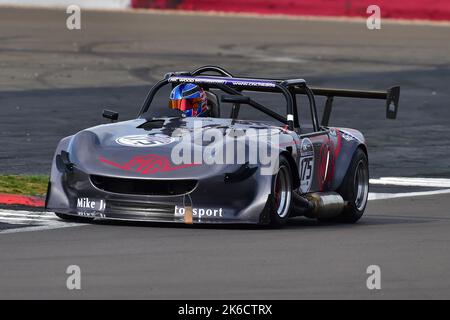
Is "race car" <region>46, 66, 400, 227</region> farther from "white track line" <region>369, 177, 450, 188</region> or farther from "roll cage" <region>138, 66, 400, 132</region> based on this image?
"white track line" <region>369, 177, 450, 188</region>

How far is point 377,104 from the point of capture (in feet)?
89.4

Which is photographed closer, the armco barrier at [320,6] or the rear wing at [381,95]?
the rear wing at [381,95]

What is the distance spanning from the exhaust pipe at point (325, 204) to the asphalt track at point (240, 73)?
139 millimetres

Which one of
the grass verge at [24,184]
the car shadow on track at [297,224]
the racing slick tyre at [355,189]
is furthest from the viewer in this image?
the grass verge at [24,184]

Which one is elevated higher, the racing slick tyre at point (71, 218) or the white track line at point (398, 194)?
the white track line at point (398, 194)

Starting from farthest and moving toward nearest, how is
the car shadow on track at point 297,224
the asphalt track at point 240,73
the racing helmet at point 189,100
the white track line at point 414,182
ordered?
the white track line at point 414,182
the racing helmet at point 189,100
the car shadow on track at point 297,224
the asphalt track at point 240,73

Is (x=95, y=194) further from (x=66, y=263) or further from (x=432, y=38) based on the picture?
(x=432, y=38)

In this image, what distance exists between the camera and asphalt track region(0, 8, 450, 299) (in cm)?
1003

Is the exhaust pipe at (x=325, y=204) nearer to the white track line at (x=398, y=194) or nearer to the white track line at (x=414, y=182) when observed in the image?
the white track line at (x=398, y=194)

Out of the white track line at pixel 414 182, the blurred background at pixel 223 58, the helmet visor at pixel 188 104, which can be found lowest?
the helmet visor at pixel 188 104

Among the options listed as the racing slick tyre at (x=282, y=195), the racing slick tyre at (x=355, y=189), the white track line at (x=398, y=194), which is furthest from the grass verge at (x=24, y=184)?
the white track line at (x=398, y=194)

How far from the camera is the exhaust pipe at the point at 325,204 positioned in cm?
1353

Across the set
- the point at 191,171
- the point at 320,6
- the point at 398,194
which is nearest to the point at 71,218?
the point at 191,171

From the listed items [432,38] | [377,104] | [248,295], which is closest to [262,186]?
[248,295]
